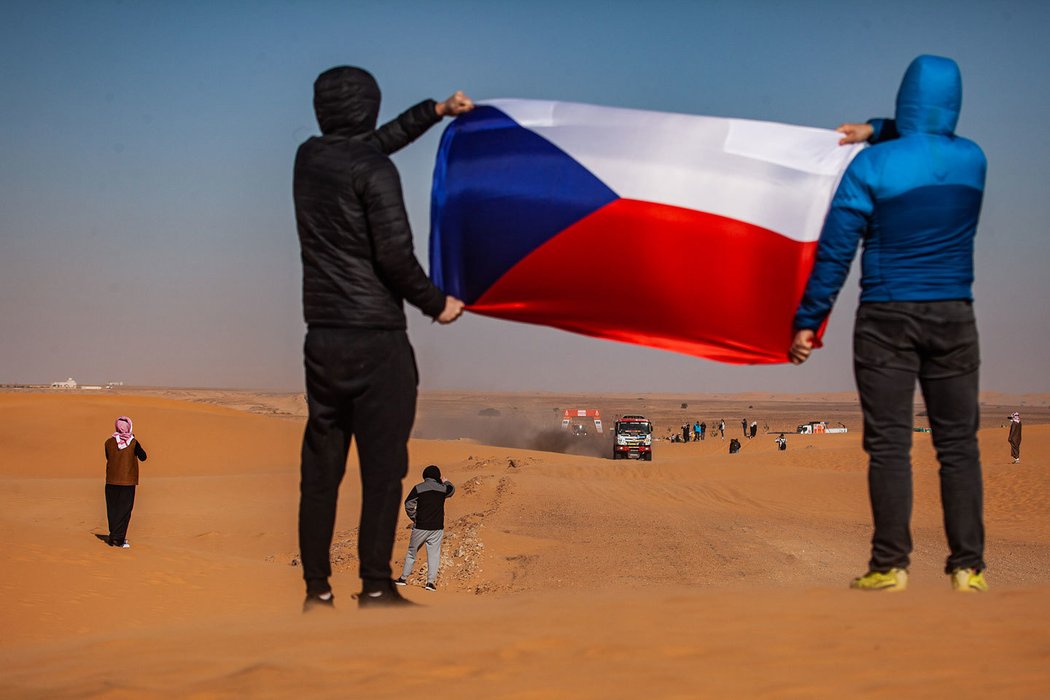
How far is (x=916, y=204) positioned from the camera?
16.0ft

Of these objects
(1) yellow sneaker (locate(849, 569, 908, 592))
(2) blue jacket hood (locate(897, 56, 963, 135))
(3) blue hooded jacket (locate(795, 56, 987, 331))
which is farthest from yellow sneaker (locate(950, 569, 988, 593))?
(2) blue jacket hood (locate(897, 56, 963, 135))

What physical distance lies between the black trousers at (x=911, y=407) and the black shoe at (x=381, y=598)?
231 centimetres

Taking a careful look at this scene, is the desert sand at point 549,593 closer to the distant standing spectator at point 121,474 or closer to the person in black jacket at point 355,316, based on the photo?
the person in black jacket at point 355,316

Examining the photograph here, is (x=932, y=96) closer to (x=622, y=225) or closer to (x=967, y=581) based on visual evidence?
(x=622, y=225)

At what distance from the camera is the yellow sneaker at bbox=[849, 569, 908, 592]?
16.2 feet

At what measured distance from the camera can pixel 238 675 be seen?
11.3ft

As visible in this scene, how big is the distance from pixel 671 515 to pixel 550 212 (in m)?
18.4

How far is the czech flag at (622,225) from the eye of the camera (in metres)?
5.96

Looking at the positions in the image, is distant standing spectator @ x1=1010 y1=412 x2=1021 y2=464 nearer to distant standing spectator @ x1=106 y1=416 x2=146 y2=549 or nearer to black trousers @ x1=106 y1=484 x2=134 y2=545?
distant standing spectator @ x1=106 y1=416 x2=146 y2=549

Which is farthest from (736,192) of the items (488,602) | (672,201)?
(488,602)

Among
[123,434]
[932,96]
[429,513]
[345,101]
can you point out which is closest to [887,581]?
[932,96]

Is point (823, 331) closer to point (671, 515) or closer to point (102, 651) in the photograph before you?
point (102, 651)

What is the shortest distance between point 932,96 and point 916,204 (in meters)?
0.54

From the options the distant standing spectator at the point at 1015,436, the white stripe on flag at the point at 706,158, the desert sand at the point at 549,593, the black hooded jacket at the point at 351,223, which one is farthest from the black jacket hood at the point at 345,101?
the distant standing spectator at the point at 1015,436
